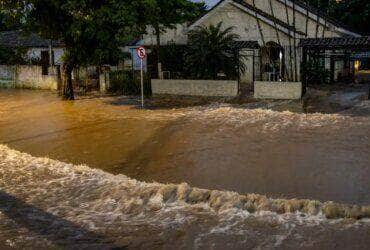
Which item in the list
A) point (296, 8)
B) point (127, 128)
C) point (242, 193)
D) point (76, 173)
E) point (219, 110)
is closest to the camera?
point (242, 193)

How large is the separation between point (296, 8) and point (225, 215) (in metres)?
22.3

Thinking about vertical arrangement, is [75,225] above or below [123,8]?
below

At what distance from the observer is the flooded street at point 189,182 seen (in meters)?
7.75

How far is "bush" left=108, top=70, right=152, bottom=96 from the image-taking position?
2696 cm

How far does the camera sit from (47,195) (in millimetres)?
9898

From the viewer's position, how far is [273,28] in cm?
2794

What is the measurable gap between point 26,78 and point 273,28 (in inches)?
680

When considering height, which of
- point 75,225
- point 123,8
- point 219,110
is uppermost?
point 123,8

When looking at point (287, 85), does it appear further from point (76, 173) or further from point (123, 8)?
point (76, 173)

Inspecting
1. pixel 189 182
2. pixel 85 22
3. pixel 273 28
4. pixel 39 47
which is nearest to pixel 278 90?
pixel 273 28

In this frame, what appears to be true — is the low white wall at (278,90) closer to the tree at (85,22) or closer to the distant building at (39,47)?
the tree at (85,22)

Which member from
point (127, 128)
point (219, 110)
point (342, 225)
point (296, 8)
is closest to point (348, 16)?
point (296, 8)

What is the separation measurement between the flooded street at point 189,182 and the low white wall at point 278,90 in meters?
3.39

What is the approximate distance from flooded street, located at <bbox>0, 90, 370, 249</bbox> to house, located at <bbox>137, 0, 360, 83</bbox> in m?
9.36
